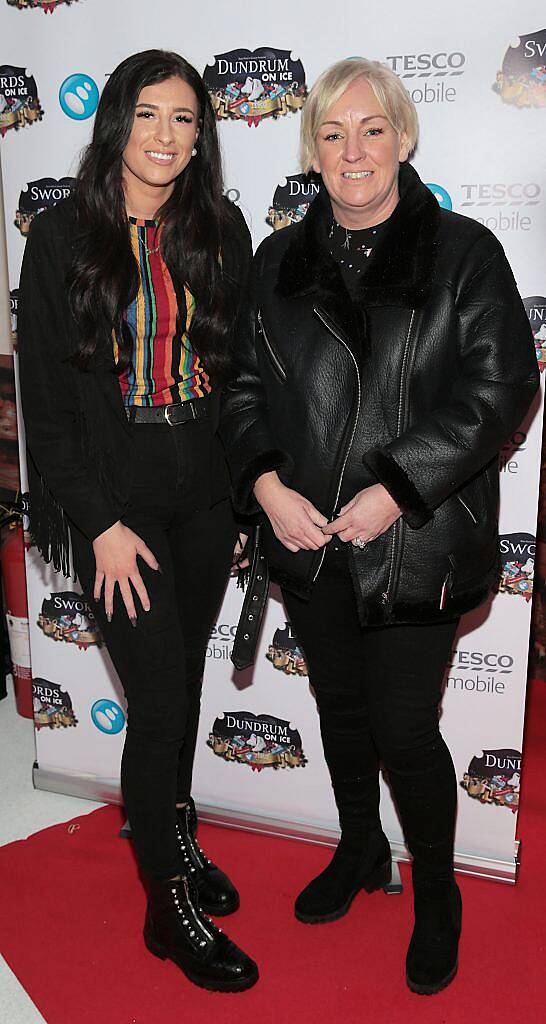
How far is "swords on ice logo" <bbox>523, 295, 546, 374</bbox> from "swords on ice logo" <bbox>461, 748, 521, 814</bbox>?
1.00m

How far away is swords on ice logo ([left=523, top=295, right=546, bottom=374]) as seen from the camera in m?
2.24

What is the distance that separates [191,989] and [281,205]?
1827 millimetres

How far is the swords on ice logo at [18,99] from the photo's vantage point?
253 centimetres

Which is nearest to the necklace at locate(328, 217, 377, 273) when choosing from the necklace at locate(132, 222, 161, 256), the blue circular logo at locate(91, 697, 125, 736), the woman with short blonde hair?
the woman with short blonde hair

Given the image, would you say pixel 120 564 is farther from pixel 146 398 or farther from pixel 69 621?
pixel 69 621

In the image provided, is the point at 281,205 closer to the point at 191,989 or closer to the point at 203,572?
the point at 203,572

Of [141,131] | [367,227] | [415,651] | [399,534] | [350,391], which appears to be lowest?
[415,651]

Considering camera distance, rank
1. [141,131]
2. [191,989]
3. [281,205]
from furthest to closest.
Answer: [281,205], [191,989], [141,131]

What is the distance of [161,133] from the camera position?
189 centimetres

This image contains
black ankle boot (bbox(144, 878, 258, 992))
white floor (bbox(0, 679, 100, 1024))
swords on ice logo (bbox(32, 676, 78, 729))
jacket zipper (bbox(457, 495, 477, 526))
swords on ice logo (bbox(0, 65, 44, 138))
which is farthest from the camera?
swords on ice logo (bbox(32, 676, 78, 729))

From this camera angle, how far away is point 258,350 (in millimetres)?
2078

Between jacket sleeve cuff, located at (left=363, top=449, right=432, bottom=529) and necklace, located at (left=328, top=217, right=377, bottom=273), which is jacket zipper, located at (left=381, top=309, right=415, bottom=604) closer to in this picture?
jacket sleeve cuff, located at (left=363, top=449, right=432, bottom=529)

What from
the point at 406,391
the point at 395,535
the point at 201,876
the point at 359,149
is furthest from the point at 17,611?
the point at 359,149

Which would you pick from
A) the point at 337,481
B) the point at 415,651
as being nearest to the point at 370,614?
the point at 415,651
